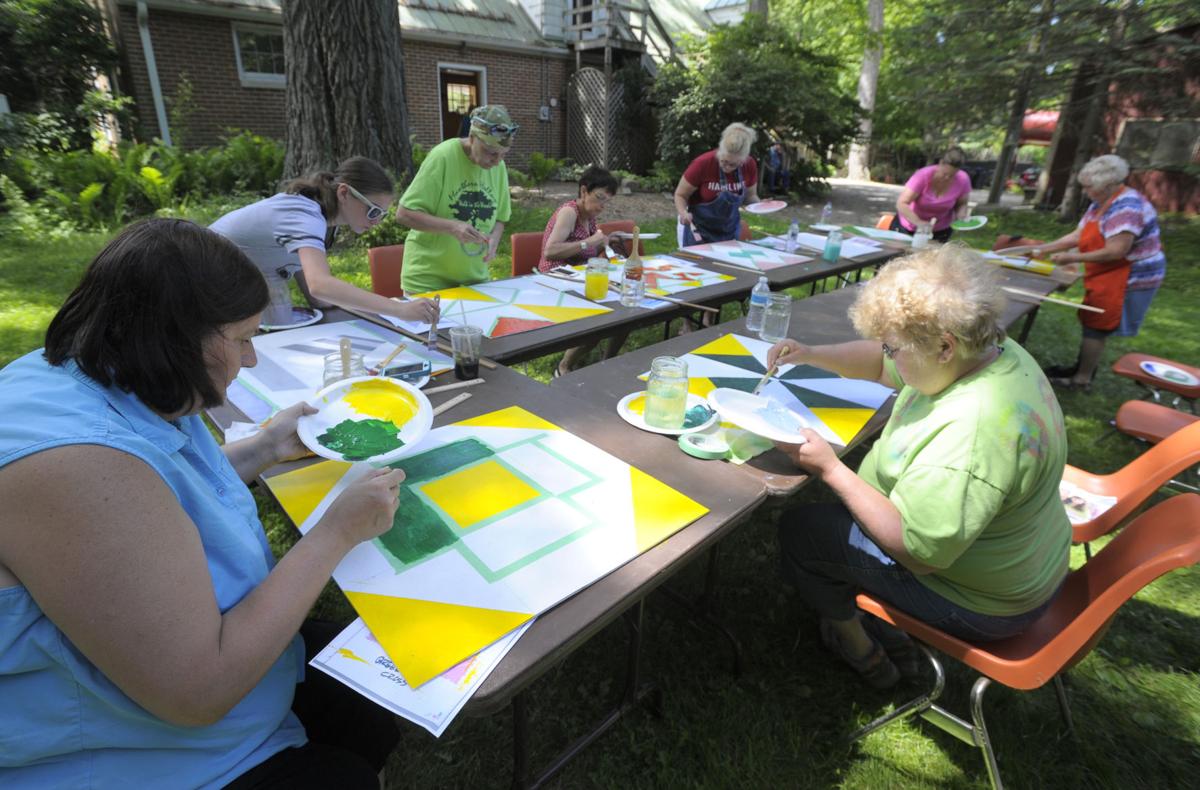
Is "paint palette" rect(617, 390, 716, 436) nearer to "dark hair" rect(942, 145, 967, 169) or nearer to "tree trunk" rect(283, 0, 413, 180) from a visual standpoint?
"dark hair" rect(942, 145, 967, 169)

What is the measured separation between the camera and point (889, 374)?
214 centimetres

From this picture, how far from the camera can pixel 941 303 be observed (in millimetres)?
1479

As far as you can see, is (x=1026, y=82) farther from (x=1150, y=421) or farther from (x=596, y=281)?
(x=596, y=281)

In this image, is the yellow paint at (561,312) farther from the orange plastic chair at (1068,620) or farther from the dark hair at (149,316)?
the dark hair at (149,316)

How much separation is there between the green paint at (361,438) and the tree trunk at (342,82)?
5681 millimetres

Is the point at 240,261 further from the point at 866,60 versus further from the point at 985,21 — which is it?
the point at 866,60

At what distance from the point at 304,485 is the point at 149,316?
0.64 metres

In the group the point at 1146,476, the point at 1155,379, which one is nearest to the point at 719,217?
the point at 1155,379

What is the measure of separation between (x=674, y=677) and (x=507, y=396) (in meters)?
1.21

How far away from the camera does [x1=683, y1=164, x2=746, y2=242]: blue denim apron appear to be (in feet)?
16.4

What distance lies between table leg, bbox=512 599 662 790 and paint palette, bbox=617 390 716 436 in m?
0.51

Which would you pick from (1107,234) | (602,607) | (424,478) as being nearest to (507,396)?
(424,478)

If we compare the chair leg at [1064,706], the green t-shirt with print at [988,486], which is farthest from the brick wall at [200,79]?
the chair leg at [1064,706]

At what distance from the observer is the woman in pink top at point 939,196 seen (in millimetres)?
5371
